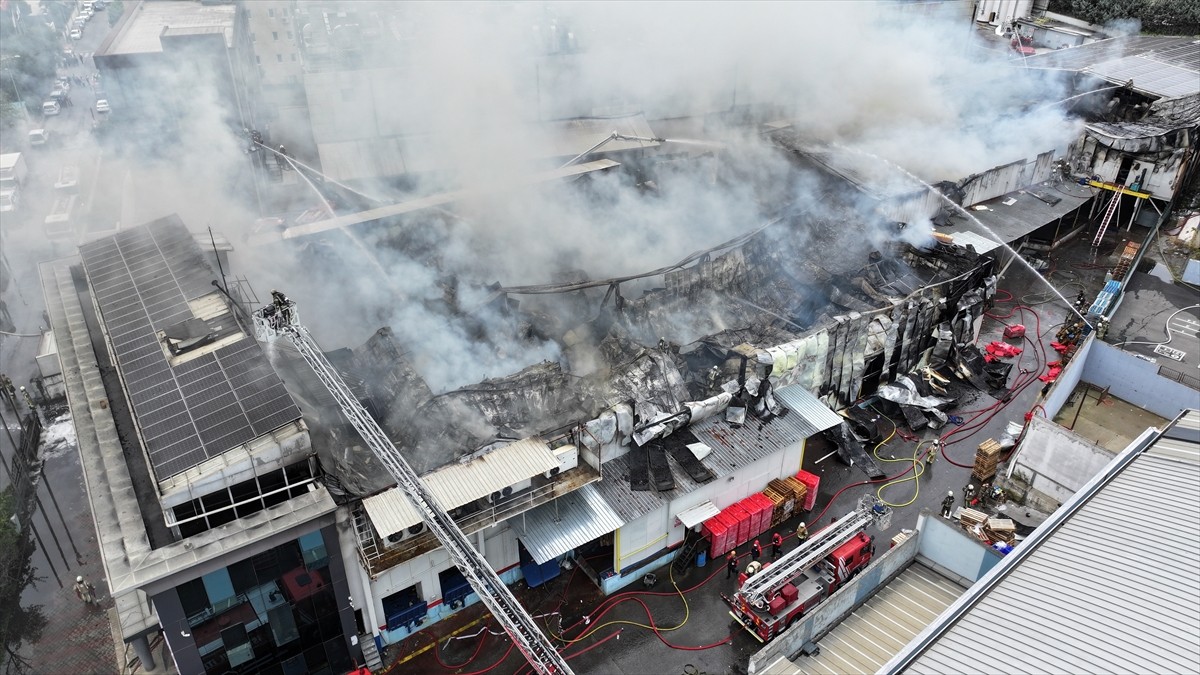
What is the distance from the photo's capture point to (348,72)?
21.7 metres

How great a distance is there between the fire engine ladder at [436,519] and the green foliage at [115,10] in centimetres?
4074

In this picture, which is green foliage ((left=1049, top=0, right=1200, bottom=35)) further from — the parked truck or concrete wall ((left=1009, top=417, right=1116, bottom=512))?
the parked truck

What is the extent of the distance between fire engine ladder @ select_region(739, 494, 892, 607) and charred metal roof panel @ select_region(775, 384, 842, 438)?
1.82 metres

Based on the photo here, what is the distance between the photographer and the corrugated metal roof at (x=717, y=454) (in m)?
13.3

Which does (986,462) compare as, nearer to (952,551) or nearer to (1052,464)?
(1052,464)

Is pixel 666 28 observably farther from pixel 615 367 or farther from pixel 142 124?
pixel 142 124

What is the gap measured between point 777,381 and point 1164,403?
305 inches

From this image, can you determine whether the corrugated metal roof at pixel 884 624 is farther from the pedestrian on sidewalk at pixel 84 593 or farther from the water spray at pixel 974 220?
the water spray at pixel 974 220

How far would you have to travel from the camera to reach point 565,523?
1291cm

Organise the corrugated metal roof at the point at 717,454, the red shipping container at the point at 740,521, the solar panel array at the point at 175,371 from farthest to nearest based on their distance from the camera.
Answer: the red shipping container at the point at 740,521 < the corrugated metal roof at the point at 717,454 < the solar panel array at the point at 175,371

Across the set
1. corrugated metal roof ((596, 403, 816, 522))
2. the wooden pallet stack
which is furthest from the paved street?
the wooden pallet stack

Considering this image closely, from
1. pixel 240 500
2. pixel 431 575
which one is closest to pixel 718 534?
pixel 431 575

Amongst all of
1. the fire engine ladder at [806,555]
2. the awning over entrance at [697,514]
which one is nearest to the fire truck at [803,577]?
the fire engine ladder at [806,555]

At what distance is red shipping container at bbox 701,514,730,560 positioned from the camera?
13860mm
